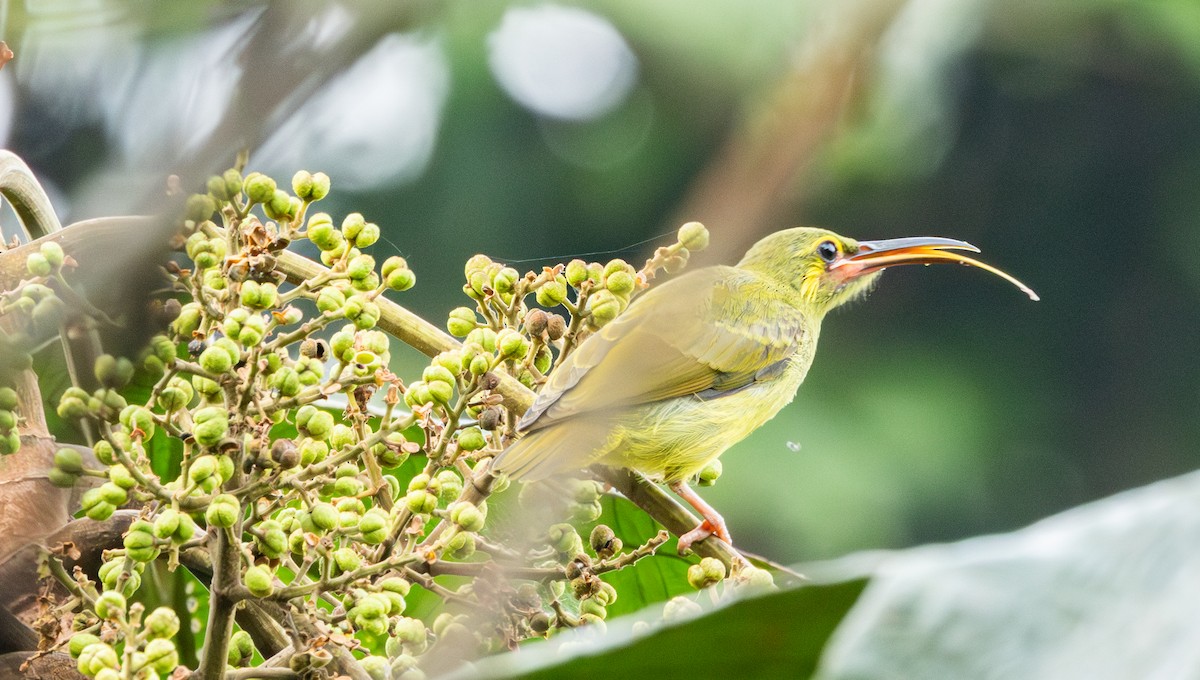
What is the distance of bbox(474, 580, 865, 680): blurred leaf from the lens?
0.50 m

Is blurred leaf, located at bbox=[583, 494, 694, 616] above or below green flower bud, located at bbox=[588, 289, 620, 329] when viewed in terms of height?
below

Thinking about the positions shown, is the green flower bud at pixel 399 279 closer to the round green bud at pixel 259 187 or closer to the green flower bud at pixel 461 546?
the round green bud at pixel 259 187

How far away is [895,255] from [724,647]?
2.23 m

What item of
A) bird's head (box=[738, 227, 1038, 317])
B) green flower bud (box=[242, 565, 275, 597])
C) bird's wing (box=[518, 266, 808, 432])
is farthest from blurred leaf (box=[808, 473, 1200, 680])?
bird's head (box=[738, 227, 1038, 317])

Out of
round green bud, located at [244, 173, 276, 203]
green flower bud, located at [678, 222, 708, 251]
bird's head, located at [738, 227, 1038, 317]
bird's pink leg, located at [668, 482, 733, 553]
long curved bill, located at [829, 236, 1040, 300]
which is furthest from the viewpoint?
bird's head, located at [738, 227, 1038, 317]

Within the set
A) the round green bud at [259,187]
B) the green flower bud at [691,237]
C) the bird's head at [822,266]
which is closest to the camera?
the round green bud at [259,187]

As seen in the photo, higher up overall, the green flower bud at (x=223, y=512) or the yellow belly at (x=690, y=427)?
the green flower bud at (x=223, y=512)

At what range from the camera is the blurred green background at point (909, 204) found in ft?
14.0

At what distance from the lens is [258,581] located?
3.21 feet

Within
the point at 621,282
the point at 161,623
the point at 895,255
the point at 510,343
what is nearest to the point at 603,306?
the point at 621,282

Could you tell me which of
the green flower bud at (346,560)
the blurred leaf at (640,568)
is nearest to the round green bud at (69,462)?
the green flower bud at (346,560)

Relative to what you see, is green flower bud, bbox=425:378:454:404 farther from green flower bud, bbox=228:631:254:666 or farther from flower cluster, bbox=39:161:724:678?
green flower bud, bbox=228:631:254:666

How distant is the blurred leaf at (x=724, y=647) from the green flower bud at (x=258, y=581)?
50 centimetres

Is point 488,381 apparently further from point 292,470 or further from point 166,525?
point 166,525
